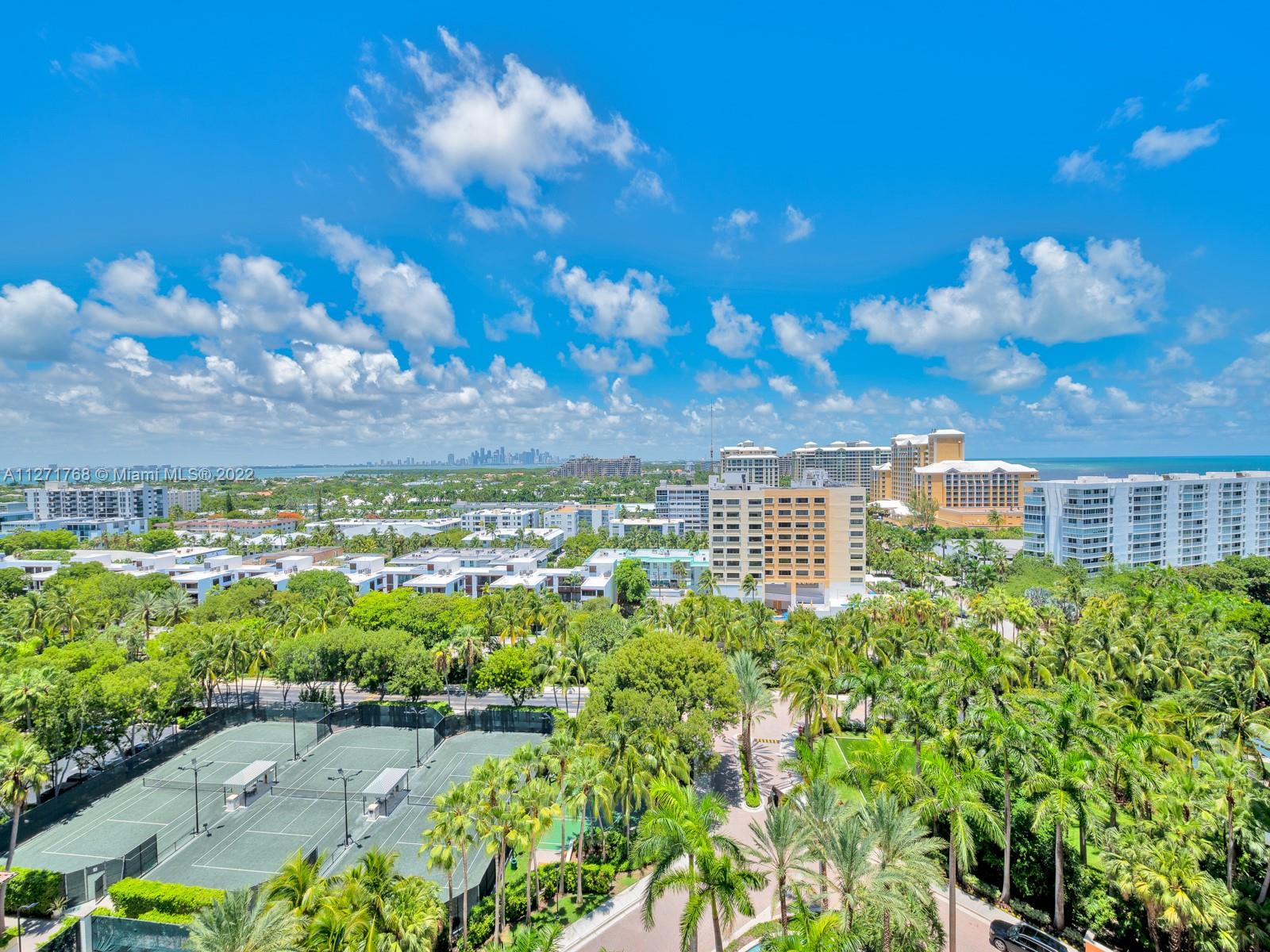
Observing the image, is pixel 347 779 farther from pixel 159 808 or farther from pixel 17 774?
pixel 159 808

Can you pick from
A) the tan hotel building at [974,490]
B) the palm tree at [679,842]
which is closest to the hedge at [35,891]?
the palm tree at [679,842]

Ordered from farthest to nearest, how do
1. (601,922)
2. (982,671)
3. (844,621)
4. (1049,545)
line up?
(1049,545), (844,621), (982,671), (601,922)

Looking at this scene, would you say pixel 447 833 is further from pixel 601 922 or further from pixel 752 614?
pixel 752 614

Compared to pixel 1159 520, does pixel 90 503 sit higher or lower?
lower

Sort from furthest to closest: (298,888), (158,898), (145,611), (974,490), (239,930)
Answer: (974,490), (145,611), (158,898), (298,888), (239,930)

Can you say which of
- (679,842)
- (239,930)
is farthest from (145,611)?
(679,842)

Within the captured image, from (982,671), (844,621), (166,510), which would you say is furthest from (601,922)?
(166,510)

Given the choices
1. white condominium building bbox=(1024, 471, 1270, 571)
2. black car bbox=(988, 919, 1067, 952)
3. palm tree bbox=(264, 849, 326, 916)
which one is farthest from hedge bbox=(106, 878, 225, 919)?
white condominium building bbox=(1024, 471, 1270, 571)
